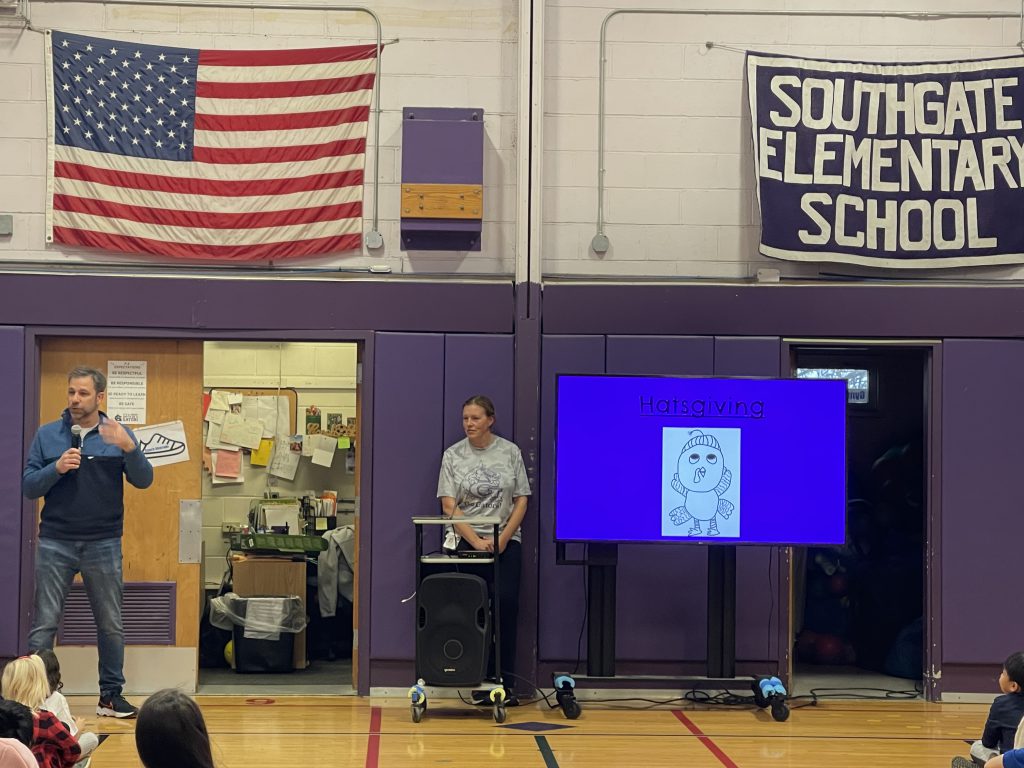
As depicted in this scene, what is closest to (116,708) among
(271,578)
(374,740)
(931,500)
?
(374,740)

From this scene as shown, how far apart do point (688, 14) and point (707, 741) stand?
4.23 m

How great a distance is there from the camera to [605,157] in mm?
7703

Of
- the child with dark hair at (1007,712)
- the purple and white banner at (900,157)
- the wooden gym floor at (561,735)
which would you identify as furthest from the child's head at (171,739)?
the purple and white banner at (900,157)

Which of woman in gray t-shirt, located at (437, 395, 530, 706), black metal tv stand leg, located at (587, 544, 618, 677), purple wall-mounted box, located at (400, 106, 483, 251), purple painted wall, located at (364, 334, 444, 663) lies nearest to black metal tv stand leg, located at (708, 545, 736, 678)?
black metal tv stand leg, located at (587, 544, 618, 677)

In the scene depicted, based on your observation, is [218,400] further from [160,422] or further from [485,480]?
[485,480]

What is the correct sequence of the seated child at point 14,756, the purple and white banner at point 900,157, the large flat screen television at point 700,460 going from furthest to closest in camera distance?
the purple and white banner at point 900,157 < the large flat screen television at point 700,460 < the seated child at point 14,756

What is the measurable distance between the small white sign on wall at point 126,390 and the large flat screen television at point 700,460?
8.17ft

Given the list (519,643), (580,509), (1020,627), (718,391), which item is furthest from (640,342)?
(1020,627)

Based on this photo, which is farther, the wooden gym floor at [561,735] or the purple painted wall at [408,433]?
the purple painted wall at [408,433]

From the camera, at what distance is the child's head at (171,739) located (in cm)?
261

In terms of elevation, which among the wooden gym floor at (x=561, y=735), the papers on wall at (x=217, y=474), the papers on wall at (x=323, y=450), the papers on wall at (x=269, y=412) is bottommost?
the wooden gym floor at (x=561, y=735)

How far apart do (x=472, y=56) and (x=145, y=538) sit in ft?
11.3

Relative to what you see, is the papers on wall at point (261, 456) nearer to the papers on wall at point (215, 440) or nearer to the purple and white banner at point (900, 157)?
the papers on wall at point (215, 440)

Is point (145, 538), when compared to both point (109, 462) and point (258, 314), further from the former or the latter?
point (258, 314)
